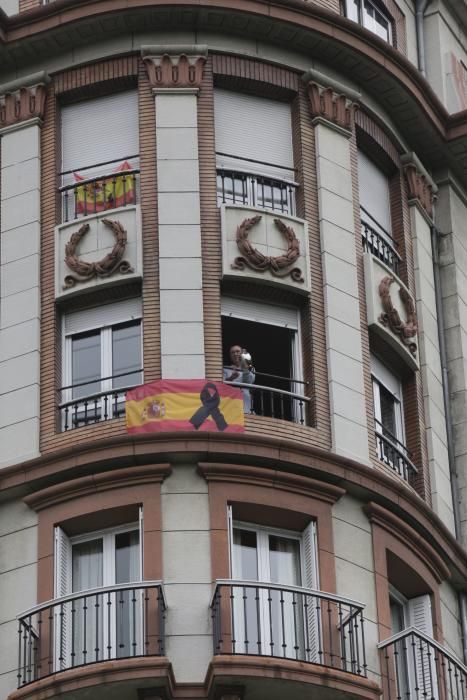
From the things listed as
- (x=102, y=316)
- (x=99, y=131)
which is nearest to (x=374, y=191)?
(x=99, y=131)

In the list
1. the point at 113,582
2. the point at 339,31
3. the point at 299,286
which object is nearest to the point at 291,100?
the point at 339,31

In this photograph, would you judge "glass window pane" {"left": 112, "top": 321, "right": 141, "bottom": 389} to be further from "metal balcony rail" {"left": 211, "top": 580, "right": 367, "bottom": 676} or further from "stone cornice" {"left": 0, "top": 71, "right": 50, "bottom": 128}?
"stone cornice" {"left": 0, "top": 71, "right": 50, "bottom": 128}

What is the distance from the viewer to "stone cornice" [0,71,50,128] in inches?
1706

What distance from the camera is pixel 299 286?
135 ft

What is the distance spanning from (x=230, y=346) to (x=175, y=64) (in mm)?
A: 5513

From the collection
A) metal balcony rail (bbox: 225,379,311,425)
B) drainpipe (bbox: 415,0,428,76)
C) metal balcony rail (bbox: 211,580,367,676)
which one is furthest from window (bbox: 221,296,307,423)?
drainpipe (bbox: 415,0,428,76)

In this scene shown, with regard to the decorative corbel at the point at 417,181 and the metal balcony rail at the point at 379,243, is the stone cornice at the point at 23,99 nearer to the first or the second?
the metal balcony rail at the point at 379,243

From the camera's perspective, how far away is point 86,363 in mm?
40875

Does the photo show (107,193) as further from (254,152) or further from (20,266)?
(254,152)

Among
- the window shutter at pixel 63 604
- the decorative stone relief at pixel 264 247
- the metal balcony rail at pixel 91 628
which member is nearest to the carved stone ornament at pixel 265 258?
the decorative stone relief at pixel 264 247

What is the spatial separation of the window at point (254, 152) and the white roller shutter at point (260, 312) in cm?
192

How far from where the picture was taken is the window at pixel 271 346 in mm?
40281

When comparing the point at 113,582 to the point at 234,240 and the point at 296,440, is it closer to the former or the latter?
the point at 296,440

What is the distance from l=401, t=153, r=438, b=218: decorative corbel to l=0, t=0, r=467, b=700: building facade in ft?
0.22
